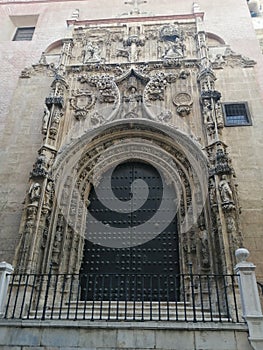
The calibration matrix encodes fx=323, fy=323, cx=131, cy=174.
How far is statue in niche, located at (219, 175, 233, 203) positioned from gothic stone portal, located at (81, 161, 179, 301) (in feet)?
4.55

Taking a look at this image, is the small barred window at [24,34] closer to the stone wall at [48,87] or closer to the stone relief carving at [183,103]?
the stone wall at [48,87]

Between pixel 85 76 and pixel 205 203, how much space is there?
5453 mm

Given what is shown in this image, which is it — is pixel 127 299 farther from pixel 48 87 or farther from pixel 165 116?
pixel 48 87

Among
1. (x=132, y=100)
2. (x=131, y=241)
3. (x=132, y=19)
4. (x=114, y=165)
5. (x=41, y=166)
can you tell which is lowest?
(x=131, y=241)

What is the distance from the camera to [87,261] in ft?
24.1

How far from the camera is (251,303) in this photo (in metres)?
4.65

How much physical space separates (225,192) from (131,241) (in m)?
2.41

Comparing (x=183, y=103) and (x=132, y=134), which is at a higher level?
(x=183, y=103)

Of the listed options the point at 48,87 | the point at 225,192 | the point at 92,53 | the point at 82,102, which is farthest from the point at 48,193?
the point at 92,53

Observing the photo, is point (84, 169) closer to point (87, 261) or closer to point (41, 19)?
point (87, 261)

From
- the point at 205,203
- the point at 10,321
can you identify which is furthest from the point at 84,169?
the point at 10,321

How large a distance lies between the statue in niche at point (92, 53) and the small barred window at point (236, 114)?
4.33 metres

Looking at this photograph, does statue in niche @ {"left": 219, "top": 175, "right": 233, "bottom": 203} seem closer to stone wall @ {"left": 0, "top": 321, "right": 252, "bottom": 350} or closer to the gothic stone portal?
the gothic stone portal

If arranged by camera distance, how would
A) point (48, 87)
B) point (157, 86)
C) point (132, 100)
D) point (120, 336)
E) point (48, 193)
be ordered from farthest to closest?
1. point (48, 87)
2. point (157, 86)
3. point (132, 100)
4. point (48, 193)
5. point (120, 336)
